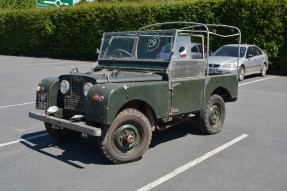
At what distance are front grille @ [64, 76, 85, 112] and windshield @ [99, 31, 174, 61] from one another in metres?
1.20

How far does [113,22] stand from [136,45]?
17.2 metres

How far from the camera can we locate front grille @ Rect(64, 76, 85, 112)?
5191mm

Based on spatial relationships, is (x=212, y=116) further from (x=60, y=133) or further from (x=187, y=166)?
(x=60, y=133)

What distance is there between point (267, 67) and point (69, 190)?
13.8 meters

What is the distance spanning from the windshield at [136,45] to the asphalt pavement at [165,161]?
149 centimetres

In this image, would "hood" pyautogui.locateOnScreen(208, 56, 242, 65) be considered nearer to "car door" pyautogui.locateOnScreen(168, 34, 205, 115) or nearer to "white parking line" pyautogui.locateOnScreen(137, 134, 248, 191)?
"white parking line" pyautogui.locateOnScreen(137, 134, 248, 191)

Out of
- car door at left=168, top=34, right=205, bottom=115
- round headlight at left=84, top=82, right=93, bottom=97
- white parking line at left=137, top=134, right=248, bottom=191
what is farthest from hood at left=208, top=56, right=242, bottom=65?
round headlight at left=84, top=82, right=93, bottom=97

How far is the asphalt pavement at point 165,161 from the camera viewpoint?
434 cm

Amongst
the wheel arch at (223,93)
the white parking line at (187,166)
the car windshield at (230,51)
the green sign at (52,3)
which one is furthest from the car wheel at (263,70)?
the green sign at (52,3)

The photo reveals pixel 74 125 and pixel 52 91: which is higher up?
pixel 52 91

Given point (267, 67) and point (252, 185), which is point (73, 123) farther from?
point (267, 67)

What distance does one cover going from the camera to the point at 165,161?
A: 5105 millimetres

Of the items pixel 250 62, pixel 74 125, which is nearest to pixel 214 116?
pixel 74 125

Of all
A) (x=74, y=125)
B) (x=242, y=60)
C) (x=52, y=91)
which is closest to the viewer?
(x=74, y=125)
